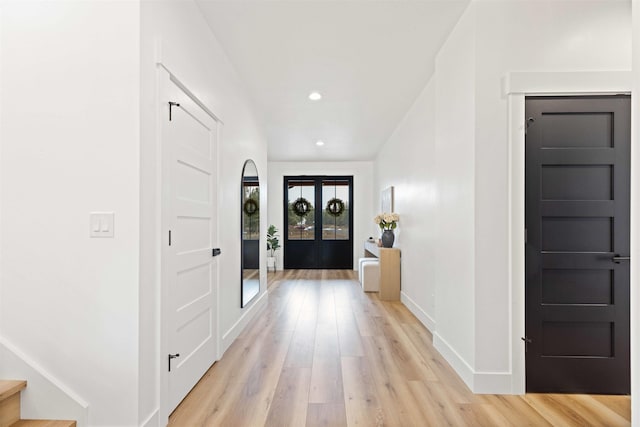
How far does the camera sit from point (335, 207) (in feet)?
27.3

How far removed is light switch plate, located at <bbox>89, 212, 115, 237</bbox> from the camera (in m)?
1.70

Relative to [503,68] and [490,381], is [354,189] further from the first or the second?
[490,381]

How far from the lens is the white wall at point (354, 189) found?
8.31m

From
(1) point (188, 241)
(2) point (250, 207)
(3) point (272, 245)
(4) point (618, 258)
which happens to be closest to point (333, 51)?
(2) point (250, 207)

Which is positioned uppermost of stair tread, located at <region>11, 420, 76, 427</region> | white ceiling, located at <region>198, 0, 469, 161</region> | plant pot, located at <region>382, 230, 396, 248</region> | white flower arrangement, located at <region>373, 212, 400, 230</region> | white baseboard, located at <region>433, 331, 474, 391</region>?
white ceiling, located at <region>198, 0, 469, 161</region>

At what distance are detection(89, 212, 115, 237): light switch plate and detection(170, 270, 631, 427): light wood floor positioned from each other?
113cm

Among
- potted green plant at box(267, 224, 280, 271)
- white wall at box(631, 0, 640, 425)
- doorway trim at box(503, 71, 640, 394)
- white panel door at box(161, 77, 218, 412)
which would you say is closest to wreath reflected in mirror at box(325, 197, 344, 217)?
potted green plant at box(267, 224, 280, 271)

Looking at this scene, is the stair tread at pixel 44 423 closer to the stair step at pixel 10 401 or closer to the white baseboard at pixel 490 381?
the stair step at pixel 10 401

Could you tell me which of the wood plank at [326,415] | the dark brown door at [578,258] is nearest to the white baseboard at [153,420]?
the wood plank at [326,415]

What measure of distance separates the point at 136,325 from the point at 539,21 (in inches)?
121

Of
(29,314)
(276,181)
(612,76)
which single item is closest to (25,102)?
(29,314)

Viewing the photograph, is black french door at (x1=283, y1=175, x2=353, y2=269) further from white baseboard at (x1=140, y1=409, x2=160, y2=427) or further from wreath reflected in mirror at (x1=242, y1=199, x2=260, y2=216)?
white baseboard at (x1=140, y1=409, x2=160, y2=427)

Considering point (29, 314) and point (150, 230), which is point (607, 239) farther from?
point (29, 314)

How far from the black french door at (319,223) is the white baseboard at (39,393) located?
6.68 meters
